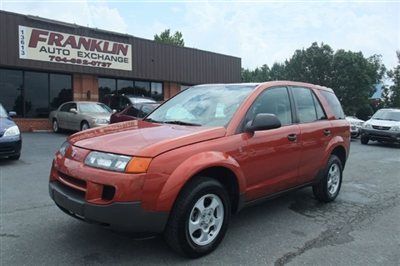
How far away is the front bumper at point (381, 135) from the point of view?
54.5 feet

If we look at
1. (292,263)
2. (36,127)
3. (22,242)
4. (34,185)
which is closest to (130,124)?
(22,242)

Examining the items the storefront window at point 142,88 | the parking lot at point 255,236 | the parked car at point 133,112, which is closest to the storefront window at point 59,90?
the storefront window at point 142,88

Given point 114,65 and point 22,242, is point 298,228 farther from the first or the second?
point 114,65

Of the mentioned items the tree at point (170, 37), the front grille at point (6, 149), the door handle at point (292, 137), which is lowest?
the front grille at point (6, 149)

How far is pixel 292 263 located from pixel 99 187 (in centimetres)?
195

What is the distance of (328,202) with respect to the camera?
20.6 ft

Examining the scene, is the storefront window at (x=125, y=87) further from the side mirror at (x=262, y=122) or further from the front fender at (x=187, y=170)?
the front fender at (x=187, y=170)

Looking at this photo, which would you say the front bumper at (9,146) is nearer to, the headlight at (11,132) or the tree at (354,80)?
the headlight at (11,132)

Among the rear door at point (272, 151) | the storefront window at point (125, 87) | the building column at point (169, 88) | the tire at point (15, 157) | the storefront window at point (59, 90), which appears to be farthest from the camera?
the building column at point (169, 88)

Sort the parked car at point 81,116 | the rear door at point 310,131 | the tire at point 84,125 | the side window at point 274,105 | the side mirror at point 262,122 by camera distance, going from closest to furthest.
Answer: the side mirror at point 262,122, the side window at point 274,105, the rear door at point 310,131, the parked car at point 81,116, the tire at point 84,125

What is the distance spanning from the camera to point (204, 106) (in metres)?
4.99

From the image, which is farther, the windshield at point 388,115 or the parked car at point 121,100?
the parked car at point 121,100

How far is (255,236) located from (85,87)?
17245 mm

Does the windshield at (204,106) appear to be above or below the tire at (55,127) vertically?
above
